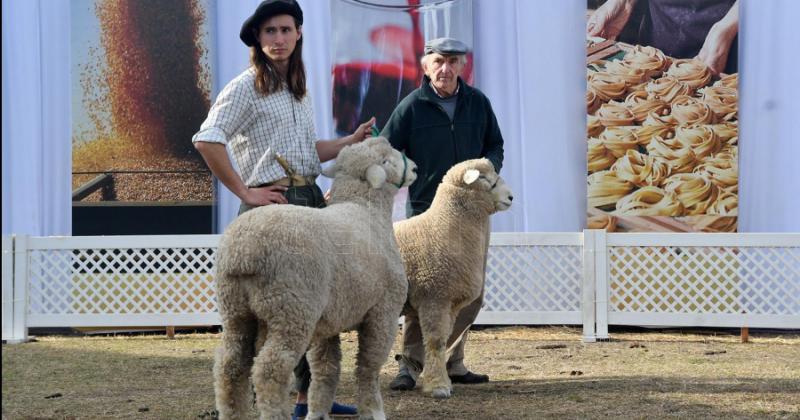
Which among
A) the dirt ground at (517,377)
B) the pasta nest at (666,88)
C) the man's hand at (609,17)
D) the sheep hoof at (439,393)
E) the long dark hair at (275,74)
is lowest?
the dirt ground at (517,377)

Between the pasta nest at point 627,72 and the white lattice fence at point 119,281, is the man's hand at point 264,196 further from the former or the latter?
the pasta nest at point 627,72

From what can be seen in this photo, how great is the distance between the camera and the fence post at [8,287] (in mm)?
6781

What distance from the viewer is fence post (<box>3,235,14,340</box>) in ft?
22.2

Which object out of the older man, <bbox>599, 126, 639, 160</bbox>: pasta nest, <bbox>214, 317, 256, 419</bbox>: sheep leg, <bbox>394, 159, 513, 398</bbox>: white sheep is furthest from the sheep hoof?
<bbox>599, 126, 639, 160</bbox>: pasta nest

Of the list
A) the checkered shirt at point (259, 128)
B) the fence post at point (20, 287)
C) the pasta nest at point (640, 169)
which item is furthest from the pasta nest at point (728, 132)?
the fence post at point (20, 287)

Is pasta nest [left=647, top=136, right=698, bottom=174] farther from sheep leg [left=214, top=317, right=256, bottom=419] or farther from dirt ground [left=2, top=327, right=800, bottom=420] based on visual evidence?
sheep leg [left=214, top=317, right=256, bottom=419]

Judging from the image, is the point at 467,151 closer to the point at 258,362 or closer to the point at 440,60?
the point at 440,60

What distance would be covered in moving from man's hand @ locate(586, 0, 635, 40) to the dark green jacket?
2385mm

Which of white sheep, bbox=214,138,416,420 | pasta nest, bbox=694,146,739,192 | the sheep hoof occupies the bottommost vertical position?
the sheep hoof

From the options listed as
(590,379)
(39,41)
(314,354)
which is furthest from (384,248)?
(39,41)

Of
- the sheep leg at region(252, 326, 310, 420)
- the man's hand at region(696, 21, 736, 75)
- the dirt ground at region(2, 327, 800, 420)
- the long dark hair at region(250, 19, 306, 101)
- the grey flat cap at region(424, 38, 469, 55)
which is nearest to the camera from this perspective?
the sheep leg at region(252, 326, 310, 420)

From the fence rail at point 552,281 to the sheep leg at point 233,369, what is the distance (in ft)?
13.2

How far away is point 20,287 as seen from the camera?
22.6 ft

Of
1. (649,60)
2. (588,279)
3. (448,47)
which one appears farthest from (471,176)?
(649,60)
